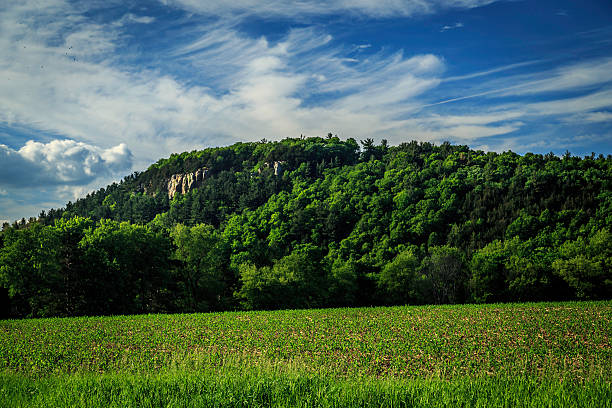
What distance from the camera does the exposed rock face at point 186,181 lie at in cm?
17450

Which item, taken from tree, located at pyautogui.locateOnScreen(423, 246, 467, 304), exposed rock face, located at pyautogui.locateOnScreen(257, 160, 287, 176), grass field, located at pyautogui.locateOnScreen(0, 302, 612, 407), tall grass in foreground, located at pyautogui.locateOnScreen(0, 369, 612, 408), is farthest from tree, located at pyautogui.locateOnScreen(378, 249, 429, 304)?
exposed rock face, located at pyautogui.locateOnScreen(257, 160, 287, 176)

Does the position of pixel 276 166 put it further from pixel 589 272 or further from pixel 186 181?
pixel 589 272

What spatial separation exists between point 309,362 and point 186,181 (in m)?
168

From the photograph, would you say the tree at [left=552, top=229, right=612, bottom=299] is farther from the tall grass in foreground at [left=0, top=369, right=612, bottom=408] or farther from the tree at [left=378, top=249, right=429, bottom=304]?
the tall grass in foreground at [left=0, top=369, right=612, bottom=408]

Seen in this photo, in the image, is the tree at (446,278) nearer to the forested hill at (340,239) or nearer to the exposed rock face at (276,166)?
the forested hill at (340,239)

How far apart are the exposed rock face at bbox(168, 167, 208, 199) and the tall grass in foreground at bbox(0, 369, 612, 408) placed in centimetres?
16898

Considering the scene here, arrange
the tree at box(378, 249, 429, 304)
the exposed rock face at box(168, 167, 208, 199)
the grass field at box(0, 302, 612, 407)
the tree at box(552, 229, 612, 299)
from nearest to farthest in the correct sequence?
the grass field at box(0, 302, 612, 407)
the tree at box(552, 229, 612, 299)
the tree at box(378, 249, 429, 304)
the exposed rock face at box(168, 167, 208, 199)

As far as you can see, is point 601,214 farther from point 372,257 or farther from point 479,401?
point 479,401

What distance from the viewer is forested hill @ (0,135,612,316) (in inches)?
2009

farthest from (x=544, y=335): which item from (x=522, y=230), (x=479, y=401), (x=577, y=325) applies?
(x=522, y=230)

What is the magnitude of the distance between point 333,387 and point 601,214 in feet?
332

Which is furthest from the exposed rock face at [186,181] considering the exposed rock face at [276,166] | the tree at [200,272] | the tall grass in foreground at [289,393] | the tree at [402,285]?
the tall grass in foreground at [289,393]

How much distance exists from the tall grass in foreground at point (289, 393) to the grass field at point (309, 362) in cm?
4

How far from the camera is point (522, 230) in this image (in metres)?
93.0
